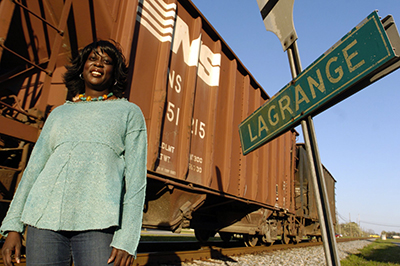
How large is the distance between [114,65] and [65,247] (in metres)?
0.92

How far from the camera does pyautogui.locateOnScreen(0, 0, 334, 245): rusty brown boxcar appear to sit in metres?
2.90

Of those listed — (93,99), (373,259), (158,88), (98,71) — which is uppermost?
(158,88)

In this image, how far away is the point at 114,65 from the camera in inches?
59.1

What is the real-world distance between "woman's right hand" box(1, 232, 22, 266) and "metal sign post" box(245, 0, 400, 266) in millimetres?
1289

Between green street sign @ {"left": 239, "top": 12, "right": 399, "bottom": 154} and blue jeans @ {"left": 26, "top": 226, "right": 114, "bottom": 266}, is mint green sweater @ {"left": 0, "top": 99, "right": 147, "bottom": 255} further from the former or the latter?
green street sign @ {"left": 239, "top": 12, "right": 399, "bottom": 154}

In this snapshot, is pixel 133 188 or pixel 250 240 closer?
pixel 133 188

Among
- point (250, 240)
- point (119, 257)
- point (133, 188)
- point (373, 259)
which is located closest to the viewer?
point (119, 257)

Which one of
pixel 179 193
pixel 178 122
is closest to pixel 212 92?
pixel 178 122

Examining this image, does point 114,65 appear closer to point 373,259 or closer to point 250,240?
point 250,240

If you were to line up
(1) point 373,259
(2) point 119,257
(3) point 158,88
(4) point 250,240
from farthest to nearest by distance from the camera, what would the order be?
(1) point 373,259 → (4) point 250,240 → (3) point 158,88 → (2) point 119,257

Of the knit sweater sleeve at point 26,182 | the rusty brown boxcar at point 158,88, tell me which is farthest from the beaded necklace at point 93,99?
the rusty brown boxcar at point 158,88

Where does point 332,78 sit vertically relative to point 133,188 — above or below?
above

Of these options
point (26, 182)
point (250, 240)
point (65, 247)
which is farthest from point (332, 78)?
point (250, 240)

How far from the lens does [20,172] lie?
2.54 m
